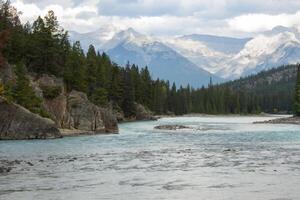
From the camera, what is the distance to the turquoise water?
3406 centimetres

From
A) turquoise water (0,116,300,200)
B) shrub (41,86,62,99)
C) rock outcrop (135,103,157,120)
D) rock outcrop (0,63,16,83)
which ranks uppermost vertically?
rock outcrop (0,63,16,83)

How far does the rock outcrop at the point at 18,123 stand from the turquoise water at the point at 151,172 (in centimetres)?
927

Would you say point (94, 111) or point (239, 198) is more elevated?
point (94, 111)

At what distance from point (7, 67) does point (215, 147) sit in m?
44.0

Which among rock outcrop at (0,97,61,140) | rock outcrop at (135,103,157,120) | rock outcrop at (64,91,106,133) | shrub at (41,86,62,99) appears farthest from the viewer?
rock outcrop at (135,103,157,120)

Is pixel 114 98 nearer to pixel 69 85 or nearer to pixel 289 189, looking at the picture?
pixel 69 85

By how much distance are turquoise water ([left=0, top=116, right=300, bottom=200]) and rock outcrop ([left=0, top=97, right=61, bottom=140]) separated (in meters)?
9.27

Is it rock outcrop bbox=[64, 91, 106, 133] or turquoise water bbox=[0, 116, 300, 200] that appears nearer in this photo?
turquoise water bbox=[0, 116, 300, 200]

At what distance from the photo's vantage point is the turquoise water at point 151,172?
34.1m

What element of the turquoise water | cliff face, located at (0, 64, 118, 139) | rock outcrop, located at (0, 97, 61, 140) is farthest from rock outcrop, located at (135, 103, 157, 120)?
the turquoise water

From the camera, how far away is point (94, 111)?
104250mm

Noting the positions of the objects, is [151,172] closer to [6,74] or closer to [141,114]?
[6,74]

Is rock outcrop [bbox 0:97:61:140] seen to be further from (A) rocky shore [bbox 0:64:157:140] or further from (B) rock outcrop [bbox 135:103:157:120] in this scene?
(B) rock outcrop [bbox 135:103:157:120]

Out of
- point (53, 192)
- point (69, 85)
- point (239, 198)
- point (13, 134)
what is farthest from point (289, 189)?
point (69, 85)
